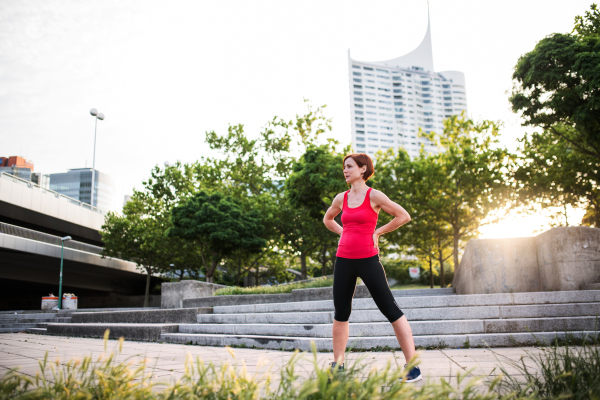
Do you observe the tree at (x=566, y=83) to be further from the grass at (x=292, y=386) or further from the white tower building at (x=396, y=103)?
the white tower building at (x=396, y=103)

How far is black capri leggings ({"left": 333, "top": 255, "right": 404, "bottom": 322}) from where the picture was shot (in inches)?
147

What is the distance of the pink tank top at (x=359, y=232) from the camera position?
3.81m

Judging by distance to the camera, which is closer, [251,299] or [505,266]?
[505,266]

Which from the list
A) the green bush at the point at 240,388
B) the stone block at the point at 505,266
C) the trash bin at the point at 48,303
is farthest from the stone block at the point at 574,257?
the trash bin at the point at 48,303

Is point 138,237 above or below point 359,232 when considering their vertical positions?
above

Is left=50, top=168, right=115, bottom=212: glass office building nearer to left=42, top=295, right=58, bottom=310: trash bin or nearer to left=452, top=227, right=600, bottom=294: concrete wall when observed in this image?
left=42, top=295, right=58, bottom=310: trash bin

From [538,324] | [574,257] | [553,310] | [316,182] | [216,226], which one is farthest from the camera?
[216,226]

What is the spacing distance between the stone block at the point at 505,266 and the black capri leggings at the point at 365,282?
623cm

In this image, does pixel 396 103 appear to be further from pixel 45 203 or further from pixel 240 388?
pixel 240 388

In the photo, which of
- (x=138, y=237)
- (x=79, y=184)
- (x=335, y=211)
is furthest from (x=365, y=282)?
(x=79, y=184)

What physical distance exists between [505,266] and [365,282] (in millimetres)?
6594

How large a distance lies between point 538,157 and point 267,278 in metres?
28.3

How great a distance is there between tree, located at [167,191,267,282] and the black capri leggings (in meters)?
21.5

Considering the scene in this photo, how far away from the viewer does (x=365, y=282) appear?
380 cm
